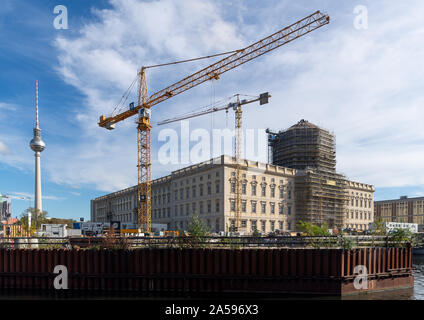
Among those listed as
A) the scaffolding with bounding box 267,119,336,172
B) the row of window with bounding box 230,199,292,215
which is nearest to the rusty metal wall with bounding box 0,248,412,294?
the row of window with bounding box 230,199,292,215

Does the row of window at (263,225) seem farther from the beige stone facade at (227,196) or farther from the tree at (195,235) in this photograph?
the tree at (195,235)

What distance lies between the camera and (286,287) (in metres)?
20.3

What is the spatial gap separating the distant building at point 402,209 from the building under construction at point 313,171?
46464 millimetres

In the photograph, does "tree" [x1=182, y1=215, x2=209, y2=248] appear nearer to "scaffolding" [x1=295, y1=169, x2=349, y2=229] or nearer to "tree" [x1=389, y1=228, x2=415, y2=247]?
"tree" [x1=389, y1=228, x2=415, y2=247]

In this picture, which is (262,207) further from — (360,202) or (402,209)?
(402,209)

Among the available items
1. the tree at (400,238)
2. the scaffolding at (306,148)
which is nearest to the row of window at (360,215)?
the scaffolding at (306,148)

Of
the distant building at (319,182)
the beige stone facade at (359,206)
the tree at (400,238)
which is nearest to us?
the tree at (400,238)

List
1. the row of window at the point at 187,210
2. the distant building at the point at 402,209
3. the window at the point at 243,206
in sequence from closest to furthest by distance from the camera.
Answer: the window at the point at 243,206 < the row of window at the point at 187,210 < the distant building at the point at 402,209

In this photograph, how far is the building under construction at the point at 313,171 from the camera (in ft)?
303

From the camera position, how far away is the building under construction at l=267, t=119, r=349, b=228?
92.2 meters

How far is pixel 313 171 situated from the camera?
94625 mm
